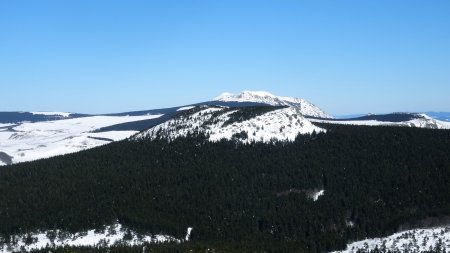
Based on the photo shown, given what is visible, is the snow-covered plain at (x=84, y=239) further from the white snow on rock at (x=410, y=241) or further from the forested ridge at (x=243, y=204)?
the white snow on rock at (x=410, y=241)

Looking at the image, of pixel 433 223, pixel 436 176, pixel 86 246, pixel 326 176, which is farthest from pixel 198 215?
pixel 436 176

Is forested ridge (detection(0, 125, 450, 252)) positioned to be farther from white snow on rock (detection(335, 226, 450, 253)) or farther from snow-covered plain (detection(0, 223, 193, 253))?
white snow on rock (detection(335, 226, 450, 253))

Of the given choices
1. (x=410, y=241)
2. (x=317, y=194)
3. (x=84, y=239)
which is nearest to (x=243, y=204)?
(x=317, y=194)

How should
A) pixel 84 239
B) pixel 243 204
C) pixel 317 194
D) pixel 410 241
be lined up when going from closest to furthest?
pixel 410 241
pixel 84 239
pixel 243 204
pixel 317 194

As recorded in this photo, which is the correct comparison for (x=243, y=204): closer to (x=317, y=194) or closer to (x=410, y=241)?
(x=317, y=194)

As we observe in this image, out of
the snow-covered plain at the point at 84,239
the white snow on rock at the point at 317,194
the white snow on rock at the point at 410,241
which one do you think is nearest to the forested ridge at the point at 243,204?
the white snow on rock at the point at 317,194

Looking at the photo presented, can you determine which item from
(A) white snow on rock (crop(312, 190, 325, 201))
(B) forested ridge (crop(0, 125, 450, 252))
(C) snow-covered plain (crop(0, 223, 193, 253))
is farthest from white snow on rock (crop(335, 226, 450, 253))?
(C) snow-covered plain (crop(0, 223, 193, 253))

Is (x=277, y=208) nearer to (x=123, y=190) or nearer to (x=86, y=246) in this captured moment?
(x=123, y=190)
